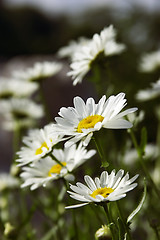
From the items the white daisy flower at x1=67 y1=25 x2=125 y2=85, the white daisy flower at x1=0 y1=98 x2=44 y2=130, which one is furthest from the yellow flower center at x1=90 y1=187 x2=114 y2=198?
the white daisy flower at x1=0 y1=98 x2=44 y2=130

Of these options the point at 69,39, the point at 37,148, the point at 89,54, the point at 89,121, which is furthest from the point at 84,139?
the point at 69,39

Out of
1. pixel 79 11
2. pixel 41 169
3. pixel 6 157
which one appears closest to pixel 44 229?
pixel 41 169

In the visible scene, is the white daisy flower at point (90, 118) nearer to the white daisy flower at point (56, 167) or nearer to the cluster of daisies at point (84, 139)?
the cluster of daisies at point (84, 139)

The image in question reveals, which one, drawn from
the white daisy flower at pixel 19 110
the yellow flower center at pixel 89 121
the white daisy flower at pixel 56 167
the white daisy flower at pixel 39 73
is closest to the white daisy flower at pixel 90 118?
the yellow flower center at pixel 89 121

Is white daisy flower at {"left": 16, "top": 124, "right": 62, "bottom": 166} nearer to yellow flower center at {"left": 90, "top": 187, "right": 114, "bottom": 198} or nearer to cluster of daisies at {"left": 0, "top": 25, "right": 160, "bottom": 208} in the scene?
cluster of daisies at {"left": 0, "top": 25, "right": 160, "bottom": 208}

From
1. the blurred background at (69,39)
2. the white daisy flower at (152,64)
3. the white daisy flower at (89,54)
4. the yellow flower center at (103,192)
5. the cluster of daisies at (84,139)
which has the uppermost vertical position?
the blurred background at (69,39)

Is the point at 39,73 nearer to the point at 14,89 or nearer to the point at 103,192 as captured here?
the point at 14,89

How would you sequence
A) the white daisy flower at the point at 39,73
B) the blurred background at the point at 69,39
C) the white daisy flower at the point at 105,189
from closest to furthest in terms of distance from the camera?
the white daisy flower at the point at 105,189 < the white daisy flower at the point at 39,73 < the blurred background at the point at 69,39
